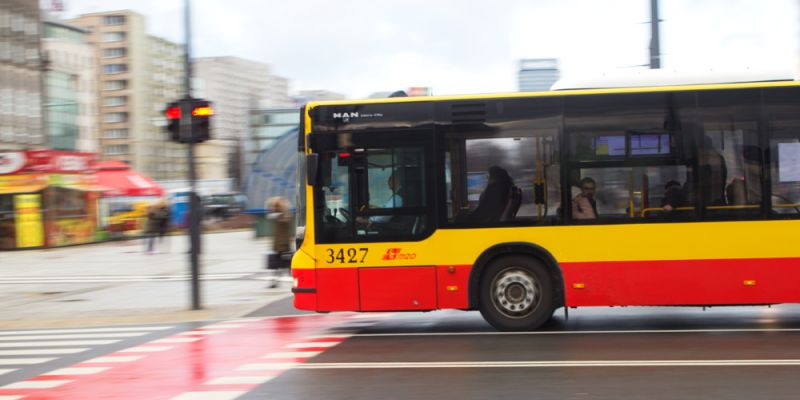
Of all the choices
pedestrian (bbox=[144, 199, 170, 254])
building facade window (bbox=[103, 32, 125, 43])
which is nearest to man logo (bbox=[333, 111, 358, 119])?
pedestrian (bbox=[144, 199, 170, 254])

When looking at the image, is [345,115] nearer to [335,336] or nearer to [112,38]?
[335,336]

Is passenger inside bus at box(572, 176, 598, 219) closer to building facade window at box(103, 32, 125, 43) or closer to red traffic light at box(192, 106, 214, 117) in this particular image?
red traffic light at box(192, 106, 214, 117)

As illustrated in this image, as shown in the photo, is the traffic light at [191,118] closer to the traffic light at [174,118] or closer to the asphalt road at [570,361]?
the traffic light at [174,118]

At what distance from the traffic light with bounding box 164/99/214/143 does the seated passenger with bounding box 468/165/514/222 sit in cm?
537

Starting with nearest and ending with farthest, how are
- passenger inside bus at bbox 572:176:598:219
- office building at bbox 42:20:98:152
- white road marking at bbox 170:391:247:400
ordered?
white road marking at bbox 170:391:247:400 → passenger inside bus at bbox 572:176:598:219 → office building at bbox 42:20:98:152

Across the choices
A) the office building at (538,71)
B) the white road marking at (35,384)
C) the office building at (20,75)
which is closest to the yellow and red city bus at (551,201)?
the white road marking at (35,384)

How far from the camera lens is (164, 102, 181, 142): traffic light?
14.2 meters

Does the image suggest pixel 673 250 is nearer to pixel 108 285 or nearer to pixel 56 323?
pixel 56 323

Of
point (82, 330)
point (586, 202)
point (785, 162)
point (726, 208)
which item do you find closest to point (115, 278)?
point (82, 330)

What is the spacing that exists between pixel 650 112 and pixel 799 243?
7.10 ft

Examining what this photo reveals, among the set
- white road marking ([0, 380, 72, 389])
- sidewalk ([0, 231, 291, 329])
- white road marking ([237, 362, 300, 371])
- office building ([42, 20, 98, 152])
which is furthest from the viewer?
office building ([42, 20, 98, 152])

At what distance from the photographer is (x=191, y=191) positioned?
14.2m

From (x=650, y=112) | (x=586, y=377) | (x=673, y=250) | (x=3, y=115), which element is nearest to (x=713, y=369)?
(x=586, y=377)

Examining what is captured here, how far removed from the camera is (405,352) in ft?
31.3
